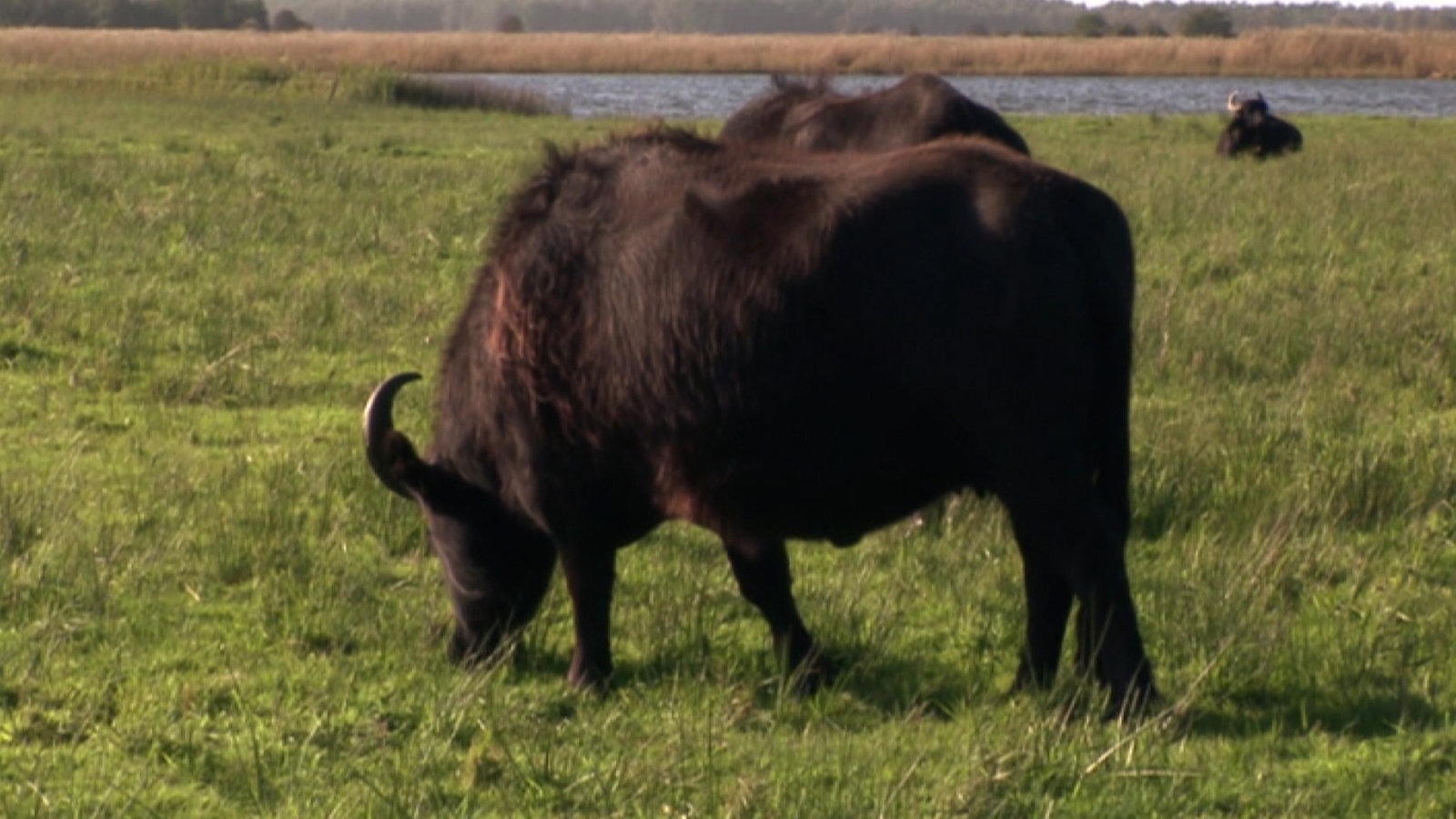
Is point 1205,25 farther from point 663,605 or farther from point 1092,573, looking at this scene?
point 1092,573

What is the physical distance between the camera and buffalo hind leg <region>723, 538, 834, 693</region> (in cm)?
577

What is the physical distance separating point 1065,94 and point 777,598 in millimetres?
42152

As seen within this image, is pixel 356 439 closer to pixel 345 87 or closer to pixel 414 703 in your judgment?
pixel 414 703

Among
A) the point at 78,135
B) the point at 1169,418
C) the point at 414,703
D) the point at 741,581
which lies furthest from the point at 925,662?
the point at 78,135

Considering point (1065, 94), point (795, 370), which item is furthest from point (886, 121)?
point (1065, 94)

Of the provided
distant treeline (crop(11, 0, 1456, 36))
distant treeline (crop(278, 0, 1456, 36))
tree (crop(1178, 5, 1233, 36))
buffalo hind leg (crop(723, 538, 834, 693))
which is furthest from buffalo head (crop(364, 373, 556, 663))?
distant treeline (crop(278, 0, 1456, 36))

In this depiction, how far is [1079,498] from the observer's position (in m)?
4.97

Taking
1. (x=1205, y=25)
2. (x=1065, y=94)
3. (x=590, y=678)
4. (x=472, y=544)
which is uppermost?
(x=472, y=544)

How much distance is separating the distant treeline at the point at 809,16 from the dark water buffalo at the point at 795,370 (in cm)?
15389

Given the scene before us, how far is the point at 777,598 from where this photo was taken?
5836mm

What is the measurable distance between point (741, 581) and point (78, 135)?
1919 centimetres

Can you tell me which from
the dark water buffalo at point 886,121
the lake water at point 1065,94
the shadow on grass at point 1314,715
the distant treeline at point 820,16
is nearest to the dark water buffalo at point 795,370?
the shadow on grass at point 1314,715

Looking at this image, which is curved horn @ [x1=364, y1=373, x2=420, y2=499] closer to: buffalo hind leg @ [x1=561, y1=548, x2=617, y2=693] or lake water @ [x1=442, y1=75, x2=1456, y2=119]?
buffalo hind leg @ [x1=561, y1=548, x2=617, y2=693]

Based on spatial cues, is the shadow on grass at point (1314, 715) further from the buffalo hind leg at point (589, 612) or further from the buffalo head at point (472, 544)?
the buffalo head at point (472, 544)
